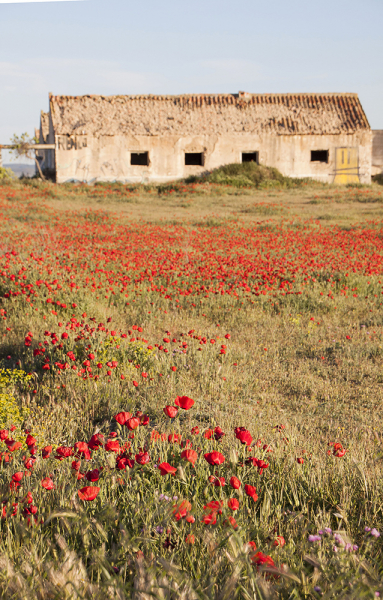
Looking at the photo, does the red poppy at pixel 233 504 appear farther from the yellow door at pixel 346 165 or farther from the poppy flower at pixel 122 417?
the yellow door at pixel 346 165

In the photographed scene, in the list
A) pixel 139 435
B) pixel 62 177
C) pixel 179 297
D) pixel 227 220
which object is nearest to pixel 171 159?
pixel 62 177

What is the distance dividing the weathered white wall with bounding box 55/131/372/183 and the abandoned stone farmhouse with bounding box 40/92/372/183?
63mm

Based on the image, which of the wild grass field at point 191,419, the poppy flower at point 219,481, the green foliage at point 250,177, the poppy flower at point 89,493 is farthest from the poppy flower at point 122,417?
the green foliage at point 250,177

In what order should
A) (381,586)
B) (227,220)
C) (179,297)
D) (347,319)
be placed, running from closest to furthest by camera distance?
(381,586) < (347,319) < (179,297) < (227,220)

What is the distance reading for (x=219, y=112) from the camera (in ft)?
98.7

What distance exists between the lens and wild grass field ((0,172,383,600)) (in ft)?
4.99

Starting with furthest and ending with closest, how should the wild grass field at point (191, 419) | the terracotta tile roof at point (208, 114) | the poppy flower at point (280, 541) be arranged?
the terracotta tile roof at point (208, 114) → the poppy flower at point (280, 541) → the wild grass field at point (191, 419)

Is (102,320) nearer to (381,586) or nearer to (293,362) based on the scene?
(293,362)

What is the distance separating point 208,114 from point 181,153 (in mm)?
3385

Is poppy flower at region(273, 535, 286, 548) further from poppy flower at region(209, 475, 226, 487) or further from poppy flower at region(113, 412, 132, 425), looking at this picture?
poppy flower at region(113, 412, 132, 425)

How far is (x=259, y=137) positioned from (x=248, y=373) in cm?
2764

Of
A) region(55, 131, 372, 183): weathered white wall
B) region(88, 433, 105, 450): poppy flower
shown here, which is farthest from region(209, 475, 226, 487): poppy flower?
region(55, 131, 372, 183): weathered white wall

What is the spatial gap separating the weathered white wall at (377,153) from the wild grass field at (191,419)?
26.4 metres

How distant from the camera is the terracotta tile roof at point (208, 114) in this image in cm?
2914
